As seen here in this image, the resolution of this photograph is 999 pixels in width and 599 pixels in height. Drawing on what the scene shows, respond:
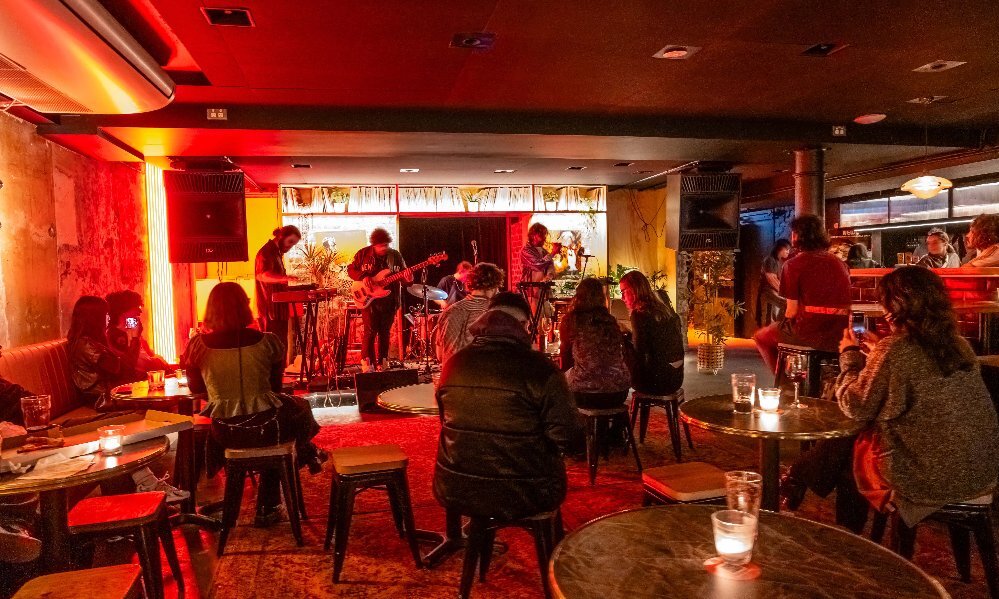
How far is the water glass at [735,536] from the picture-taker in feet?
5.20

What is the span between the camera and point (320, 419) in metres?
6.57

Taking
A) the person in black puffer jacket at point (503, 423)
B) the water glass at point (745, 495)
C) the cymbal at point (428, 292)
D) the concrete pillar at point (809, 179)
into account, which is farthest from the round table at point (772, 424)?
the cymbal at point (428, 292)

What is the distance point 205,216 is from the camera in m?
7.14

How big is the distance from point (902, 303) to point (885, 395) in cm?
38

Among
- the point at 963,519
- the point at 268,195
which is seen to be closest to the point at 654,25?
the point at 963,519

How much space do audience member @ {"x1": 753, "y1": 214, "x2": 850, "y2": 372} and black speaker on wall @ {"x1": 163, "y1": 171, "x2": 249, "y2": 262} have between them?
5419mm

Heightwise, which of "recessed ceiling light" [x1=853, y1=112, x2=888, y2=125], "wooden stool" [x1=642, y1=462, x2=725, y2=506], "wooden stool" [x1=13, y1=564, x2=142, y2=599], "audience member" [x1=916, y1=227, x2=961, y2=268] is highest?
"recessed ceiling light" [x1=853, y1=112, x2=888, y2=125]

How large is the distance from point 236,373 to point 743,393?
8.69 feet

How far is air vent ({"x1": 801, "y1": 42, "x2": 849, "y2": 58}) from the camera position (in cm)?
450

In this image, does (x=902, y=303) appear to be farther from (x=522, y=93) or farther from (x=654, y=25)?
(x=522, y=93)

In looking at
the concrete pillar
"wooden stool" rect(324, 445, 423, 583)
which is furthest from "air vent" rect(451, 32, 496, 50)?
the concrete pillar

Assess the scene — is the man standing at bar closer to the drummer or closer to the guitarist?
the guitarist

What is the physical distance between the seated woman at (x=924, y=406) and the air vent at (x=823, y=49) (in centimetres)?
235

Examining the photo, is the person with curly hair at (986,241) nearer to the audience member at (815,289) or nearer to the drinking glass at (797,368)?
the audience member at (815,289)
